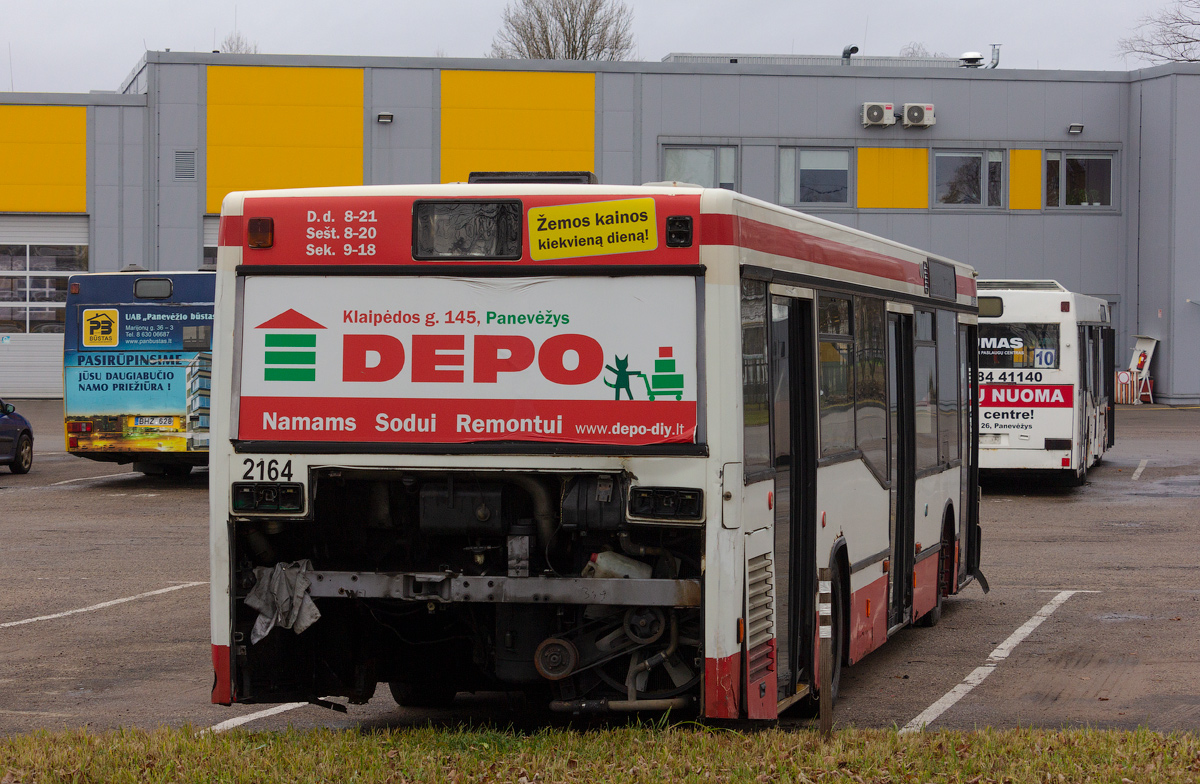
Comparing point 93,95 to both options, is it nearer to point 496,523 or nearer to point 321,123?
point 321,123

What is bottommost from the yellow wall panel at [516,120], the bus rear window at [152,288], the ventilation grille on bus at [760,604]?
the ventilation grille on bus at [760,604]

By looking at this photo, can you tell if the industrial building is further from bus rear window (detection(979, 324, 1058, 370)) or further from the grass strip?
the grass strip

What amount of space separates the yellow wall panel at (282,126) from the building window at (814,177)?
11.7 m

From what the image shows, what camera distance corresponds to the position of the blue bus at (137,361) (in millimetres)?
20344

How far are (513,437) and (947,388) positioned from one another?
17.9 ft

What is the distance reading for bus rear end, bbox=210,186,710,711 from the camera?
20.5ft

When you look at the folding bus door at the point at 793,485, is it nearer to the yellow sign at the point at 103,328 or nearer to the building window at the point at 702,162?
the yellow sign at the point at 103,328

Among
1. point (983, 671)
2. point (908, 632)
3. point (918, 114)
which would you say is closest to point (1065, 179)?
point (918, 114)

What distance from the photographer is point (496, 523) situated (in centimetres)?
643

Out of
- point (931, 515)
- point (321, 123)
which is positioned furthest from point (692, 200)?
point (321, 123)

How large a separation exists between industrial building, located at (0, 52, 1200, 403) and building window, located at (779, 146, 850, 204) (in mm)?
56

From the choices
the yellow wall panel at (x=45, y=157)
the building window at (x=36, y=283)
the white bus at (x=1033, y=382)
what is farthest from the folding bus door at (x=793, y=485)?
the building window at (x=36, y=283)

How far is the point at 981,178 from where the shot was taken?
3953cm

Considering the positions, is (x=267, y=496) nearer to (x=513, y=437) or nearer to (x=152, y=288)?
(x=513, y=437)
